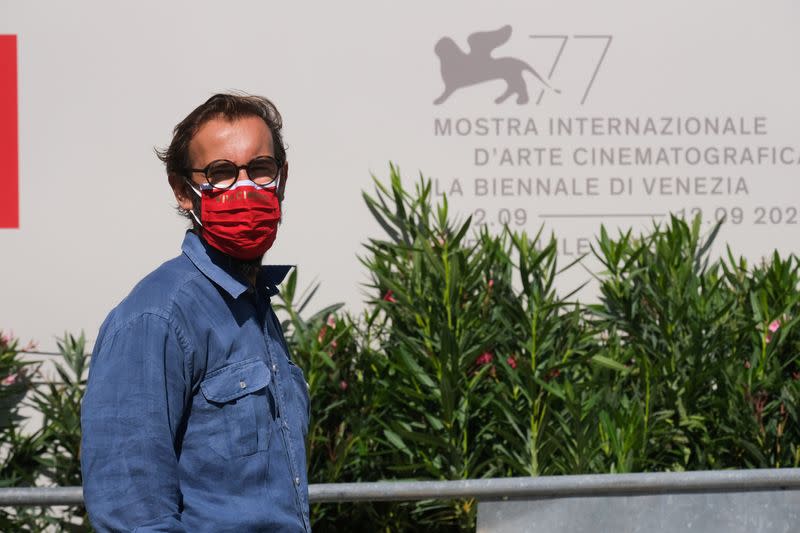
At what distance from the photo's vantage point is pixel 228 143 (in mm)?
1612

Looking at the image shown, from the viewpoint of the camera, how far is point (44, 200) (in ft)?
14.7

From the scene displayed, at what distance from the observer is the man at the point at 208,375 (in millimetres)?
1408

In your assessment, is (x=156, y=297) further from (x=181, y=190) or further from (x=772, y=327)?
(x=772, y=327)

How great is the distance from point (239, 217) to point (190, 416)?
339mm

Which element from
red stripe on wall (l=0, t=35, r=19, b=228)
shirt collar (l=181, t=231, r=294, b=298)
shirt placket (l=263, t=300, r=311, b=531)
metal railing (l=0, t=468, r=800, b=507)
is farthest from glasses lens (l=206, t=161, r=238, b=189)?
red stripe on wall (l=0, t=35, r=19, b=228)

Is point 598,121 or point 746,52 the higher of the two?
point 746,52

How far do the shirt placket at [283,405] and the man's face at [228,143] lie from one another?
0.27 meters

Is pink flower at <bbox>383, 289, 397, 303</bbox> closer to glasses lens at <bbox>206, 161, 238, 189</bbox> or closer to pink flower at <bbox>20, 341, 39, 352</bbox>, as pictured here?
pink flower at <bbox>20, 341, 39, 352</bbox>

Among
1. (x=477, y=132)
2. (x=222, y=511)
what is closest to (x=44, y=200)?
(x=477, y=132)

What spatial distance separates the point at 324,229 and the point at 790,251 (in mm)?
2142

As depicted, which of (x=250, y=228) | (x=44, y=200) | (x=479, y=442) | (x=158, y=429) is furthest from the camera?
(x=44, y=200)

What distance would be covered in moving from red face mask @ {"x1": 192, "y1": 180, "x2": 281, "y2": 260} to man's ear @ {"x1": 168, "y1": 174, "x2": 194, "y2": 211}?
0.04 metres

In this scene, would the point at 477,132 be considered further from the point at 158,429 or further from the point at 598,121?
the point at 158,429

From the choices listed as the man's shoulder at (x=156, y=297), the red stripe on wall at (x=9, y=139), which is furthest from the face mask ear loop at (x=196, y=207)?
the red stripe on wall at (x=9, y=139)
